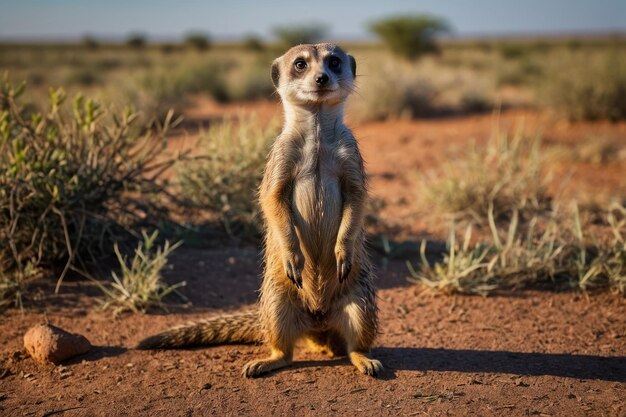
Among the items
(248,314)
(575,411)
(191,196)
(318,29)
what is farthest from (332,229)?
(318,29)

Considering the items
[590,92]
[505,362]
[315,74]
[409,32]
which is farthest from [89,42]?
[505,362]

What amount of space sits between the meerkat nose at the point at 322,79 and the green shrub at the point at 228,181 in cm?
252

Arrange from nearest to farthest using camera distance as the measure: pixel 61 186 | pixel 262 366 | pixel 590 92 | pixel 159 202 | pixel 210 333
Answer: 1. pixel 262 366
2. pixel 210 333
3. pixel 61 186
4. pixel 159 202
5. pixel 590 92

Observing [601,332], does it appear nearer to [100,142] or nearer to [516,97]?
[100,142]

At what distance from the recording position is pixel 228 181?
6.10 meters

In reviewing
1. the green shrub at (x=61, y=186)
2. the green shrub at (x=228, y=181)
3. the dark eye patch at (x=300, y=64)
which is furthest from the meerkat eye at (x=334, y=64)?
the green shrub at (x=228, y=181)

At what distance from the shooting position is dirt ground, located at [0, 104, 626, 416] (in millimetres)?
3359

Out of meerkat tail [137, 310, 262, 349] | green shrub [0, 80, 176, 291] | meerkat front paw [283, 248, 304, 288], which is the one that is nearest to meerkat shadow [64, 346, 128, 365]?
meerkat tail [137, 310, 262, 349]

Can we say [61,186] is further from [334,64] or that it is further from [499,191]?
[499,191]

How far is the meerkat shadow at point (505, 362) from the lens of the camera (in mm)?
3752

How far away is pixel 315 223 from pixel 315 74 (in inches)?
35.7

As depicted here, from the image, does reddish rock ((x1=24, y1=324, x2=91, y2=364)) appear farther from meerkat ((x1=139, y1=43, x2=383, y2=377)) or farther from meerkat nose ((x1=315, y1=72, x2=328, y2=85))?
meerkat nose ((x1=315, y1=72, x2=328, y2=85))

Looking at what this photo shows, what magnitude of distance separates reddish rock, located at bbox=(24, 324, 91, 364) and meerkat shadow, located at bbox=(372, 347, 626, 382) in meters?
1.95

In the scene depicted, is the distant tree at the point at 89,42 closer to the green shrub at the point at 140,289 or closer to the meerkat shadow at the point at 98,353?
the green shrub at the point at 140,289
